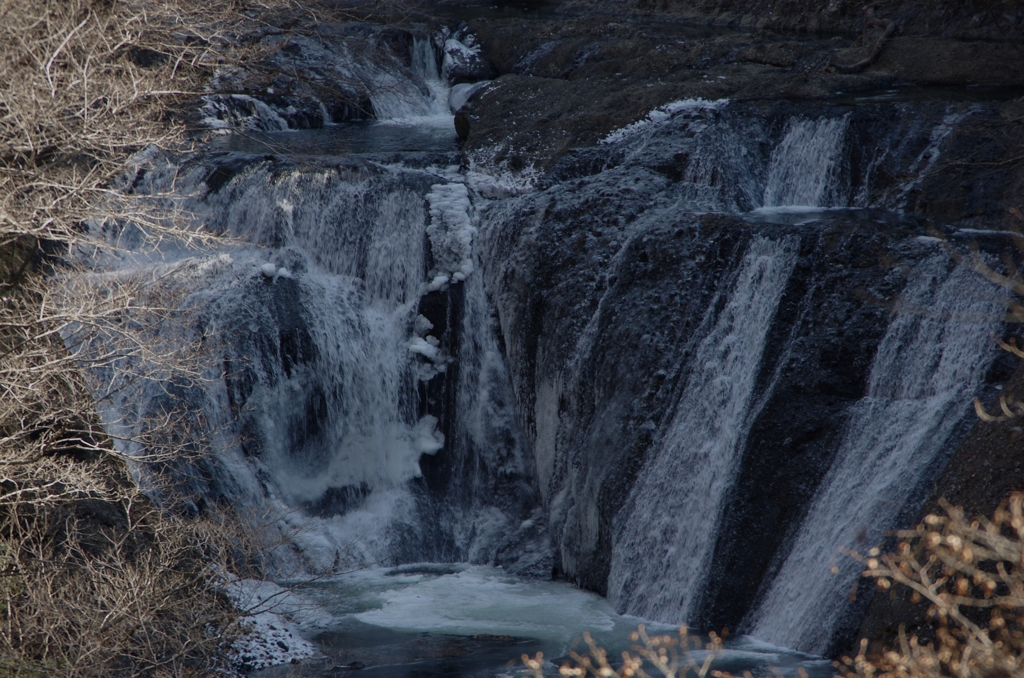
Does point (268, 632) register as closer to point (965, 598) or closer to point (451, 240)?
point (451, 240)

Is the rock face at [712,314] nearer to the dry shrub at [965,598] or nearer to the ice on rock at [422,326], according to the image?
the ice on rock at [422,326]

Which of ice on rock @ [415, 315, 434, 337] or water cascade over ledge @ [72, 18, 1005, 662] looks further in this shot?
ice on rock @ [415, 315, 434, 337]

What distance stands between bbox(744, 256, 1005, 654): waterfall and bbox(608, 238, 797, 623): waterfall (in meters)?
0.95

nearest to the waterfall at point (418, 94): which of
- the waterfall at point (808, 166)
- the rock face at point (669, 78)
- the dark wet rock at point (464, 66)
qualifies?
the dark wet rock at point (464, 66)

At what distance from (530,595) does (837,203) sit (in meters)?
6.27

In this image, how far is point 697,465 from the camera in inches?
402

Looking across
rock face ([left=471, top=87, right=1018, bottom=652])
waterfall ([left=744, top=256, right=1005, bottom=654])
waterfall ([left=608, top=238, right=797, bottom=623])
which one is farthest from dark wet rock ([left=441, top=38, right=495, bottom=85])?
waterfall ([left=744, top=256, right=1005, bottom=654])

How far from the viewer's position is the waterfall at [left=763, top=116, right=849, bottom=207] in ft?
40.7

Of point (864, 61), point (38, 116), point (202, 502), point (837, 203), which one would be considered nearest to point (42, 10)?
point (38, 116)

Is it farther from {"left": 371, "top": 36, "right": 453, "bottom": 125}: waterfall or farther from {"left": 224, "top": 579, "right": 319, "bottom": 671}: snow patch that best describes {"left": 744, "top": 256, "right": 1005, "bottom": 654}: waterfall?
{"left": 371, "top": 36, "right": 453, "bottom": 125}: waterfall

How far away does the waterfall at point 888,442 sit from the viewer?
27.9 ft

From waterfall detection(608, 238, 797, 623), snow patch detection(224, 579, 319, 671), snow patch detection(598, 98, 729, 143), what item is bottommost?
snow patch detection(224, 579, 319, 671)

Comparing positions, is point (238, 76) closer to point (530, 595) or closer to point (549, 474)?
point (549, 474)

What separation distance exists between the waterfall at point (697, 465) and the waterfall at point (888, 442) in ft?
3.10
